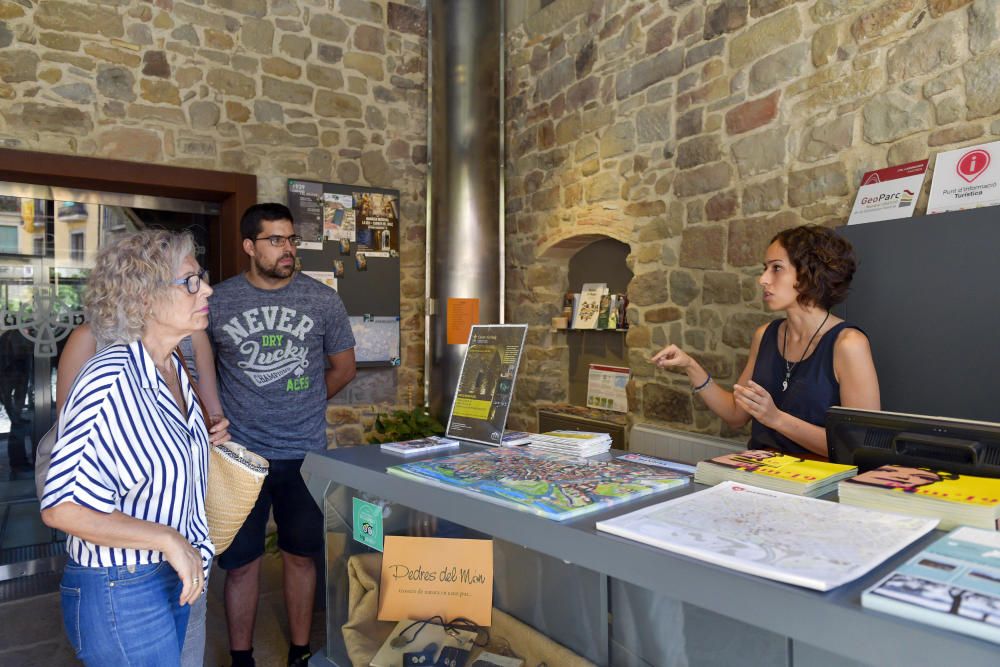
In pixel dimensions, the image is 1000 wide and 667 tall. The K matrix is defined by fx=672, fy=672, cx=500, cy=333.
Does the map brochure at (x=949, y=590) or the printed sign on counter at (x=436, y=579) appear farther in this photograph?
the printed sign on counter at (x=436, y=579)

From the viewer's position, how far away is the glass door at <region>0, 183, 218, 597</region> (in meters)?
3.68

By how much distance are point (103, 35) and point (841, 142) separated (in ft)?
12.3

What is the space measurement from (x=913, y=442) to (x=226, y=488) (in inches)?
64.7

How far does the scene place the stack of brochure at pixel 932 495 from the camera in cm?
106

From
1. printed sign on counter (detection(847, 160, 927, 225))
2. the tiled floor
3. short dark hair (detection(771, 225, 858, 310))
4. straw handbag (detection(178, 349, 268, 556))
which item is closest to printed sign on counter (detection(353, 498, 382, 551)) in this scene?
straw handbag (detection(178, 349, 268, 556))

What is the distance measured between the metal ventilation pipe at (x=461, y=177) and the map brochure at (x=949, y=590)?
12.1 ft

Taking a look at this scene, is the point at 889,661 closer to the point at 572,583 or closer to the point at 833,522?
the point at 833,522

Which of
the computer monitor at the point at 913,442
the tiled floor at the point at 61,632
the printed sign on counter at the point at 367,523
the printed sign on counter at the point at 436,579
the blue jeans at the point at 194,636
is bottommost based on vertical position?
the tiled floor at the point at 61,632

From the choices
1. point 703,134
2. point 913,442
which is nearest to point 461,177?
point 703,134

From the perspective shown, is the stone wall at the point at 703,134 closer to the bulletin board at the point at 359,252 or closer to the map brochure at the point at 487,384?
the bulletin board at the point at 359,252

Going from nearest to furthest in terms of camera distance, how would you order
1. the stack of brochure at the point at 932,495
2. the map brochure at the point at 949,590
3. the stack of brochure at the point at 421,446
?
the map brochure at the point at 949,590
the stack of brochure at the point at 932,495
the stack of brochure at the point at 421,446

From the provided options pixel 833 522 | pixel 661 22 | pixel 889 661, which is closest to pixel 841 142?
pixel 661 22

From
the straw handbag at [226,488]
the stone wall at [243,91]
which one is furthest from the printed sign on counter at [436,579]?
the stone wall at [243,91]

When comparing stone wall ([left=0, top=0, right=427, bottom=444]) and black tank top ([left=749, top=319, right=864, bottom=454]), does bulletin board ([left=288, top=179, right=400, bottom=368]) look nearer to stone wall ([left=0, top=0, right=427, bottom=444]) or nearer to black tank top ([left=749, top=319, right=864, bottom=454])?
stone wall ([left=0, top=0, right=427, bottom=444])
